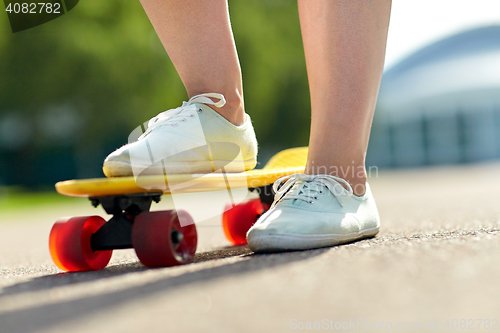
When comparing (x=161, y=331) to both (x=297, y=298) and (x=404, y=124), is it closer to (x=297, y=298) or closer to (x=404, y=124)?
(x=297, y=298)

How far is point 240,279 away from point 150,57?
41.5 ft

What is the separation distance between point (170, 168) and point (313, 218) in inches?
15.9

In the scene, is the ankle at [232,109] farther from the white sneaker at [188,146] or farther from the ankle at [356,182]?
the ankle at [356,182]

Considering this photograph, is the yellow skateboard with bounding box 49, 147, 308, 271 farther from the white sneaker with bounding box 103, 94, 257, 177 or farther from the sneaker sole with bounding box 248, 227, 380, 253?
the sneaker sole with bounding box 248, 227, 380, 253

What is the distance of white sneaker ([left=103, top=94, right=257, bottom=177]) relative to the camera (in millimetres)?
1297

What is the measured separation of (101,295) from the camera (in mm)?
899

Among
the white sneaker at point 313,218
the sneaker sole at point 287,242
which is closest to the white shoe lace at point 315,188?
the white sneaker at point 313,218

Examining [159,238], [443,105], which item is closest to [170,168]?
[159,238]

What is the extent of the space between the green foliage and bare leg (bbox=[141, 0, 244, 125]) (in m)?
11.4

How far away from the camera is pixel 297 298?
79 cm

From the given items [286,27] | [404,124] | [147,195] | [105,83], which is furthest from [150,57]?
[147,195]

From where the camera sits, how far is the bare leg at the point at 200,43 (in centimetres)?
159

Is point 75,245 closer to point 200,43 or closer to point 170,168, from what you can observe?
point 170,168

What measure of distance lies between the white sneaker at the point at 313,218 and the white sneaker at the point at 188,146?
0.19m
